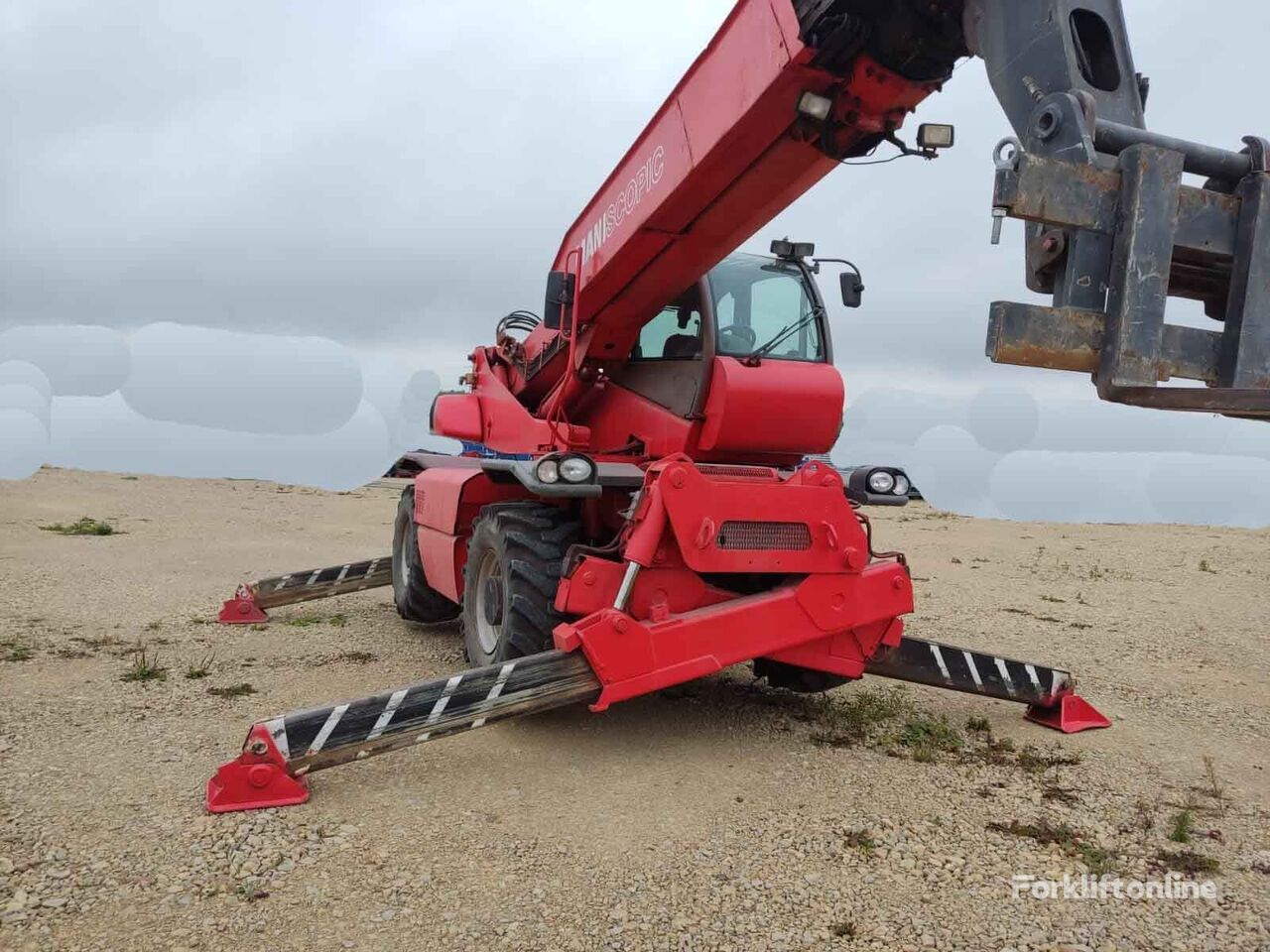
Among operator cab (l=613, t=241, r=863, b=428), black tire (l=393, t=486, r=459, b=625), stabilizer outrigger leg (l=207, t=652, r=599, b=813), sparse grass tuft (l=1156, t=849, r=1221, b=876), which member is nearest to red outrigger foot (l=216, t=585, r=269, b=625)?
black tire (l=393, t=486, r=459, b=625)

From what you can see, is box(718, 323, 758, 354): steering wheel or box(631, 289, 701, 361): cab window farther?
box(631, 289, 701, 361): cab window

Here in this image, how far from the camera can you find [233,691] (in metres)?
5.80

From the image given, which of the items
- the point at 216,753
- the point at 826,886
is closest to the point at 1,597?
the point at 216,753

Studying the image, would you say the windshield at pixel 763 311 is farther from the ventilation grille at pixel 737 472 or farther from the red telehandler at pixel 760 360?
the ventilation grille at pixel 737 472

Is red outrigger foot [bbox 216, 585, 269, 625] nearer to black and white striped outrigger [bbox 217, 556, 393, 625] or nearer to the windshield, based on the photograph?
black and white striped outrigger [bbox 217, 556, 393, 625]

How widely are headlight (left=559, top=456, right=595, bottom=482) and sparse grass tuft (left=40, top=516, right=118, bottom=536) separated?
428 inches

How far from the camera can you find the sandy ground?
10.6ft

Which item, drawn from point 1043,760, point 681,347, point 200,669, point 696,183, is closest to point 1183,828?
point 1043,760

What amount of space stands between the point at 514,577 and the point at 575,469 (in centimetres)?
68

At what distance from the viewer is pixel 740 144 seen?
14.8 ft

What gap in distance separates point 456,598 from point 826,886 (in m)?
3.74

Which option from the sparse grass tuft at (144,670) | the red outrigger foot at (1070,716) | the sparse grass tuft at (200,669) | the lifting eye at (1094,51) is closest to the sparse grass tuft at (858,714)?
the red outrigger foot at (1070,716)

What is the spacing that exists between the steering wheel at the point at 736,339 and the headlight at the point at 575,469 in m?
1.16

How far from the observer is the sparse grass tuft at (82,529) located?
13.2 meters
